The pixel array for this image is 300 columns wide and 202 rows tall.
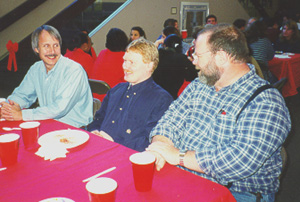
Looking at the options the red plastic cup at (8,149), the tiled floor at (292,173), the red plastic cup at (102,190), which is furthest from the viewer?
the tiled floor at (292,173)

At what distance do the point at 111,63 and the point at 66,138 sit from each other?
1.86 meters

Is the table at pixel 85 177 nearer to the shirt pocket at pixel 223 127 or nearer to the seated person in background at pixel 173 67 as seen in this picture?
the shirt pocket at pixel 223 127

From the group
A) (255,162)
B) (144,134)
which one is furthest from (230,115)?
(144,134)

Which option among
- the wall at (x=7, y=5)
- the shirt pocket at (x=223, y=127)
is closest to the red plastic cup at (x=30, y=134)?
the shirt pocket at (x=223, y=127)

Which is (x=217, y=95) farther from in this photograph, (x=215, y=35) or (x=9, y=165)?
(x=9, y=165)

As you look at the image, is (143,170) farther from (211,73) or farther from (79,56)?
(79,56)

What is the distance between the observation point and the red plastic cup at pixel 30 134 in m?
1.28

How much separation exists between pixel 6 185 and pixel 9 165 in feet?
0.55

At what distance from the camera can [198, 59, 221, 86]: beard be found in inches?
56.9

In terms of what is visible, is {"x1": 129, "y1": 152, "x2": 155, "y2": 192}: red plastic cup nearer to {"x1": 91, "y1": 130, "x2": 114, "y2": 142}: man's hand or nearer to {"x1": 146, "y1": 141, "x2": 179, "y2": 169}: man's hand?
{"x1": 146, "y1": 141, "x2": 179, "y2": 169}: man's hand

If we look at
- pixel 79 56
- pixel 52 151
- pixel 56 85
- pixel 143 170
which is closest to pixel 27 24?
pixel 79 56

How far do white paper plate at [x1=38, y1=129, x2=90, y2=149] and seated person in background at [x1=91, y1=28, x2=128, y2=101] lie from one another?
170 centimetres

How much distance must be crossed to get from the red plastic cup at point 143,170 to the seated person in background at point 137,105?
2.53ft

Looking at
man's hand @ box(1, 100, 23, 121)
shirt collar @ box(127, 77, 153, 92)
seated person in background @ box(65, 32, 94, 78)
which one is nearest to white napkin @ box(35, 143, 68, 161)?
man's hand @ box(1, 100, 23, 121)
